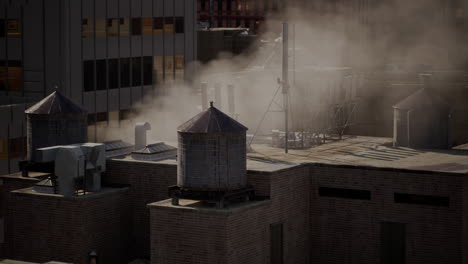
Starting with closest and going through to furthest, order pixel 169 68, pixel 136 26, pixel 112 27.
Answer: pixel 112 27 → pixel 136 26 → pixel 169 68

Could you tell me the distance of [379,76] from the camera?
79062 mm

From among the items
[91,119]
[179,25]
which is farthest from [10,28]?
[179,25]

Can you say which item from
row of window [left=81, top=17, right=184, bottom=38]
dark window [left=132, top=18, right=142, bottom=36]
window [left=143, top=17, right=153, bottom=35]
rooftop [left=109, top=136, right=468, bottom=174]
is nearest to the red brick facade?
rooftop [left=109, top=136, right=468, bottom=174]

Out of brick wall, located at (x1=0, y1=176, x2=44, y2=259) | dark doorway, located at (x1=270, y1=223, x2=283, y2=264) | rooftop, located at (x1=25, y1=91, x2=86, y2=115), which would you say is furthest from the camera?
rooftop, located at (x1=25, y1=91, x2=86, y2=115)

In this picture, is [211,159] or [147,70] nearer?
[211,159]

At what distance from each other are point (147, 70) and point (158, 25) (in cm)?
282

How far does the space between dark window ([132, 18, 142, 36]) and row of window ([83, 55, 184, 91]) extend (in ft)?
4.87

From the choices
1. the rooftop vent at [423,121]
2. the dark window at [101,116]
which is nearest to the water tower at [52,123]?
the rooftop vent at [423,121]

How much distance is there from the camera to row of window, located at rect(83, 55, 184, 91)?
2352 inches

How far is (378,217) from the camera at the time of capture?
40188mm

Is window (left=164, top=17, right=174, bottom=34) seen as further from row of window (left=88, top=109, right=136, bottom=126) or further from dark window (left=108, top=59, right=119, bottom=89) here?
row of window (left=88, top=109, right=136, bottom=126)

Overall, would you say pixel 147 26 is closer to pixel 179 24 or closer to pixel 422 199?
pixel 179 24

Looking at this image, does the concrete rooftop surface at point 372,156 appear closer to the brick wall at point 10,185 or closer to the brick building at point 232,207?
the brick building at point 232,207

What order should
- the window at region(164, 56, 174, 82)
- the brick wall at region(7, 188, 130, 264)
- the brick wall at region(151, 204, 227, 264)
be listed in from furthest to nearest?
the window at region(164, 56, 174, 82)
the brick wall at region(7, 188, 130, 264)
the brick wall at region(151, 204, 227, 264)
